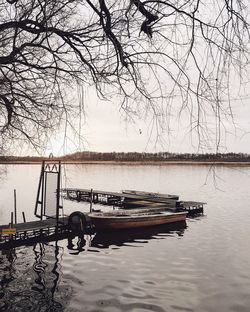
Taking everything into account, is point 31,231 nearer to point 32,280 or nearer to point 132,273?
point 32,280

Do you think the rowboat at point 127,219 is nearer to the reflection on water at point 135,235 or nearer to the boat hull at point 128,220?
the boat hull at point 128,220

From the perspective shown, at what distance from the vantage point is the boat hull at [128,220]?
25.6m

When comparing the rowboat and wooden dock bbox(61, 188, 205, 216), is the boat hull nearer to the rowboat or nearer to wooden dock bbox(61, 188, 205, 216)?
the rowboat

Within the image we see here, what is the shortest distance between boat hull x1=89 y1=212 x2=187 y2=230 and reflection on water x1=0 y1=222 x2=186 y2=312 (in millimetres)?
499

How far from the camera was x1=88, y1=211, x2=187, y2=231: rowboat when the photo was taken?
2564 cm

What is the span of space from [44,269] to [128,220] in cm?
1028

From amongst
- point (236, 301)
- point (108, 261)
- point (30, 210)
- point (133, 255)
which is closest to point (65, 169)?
point (236, 301)

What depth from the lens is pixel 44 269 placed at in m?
17.2

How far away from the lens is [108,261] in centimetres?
1864

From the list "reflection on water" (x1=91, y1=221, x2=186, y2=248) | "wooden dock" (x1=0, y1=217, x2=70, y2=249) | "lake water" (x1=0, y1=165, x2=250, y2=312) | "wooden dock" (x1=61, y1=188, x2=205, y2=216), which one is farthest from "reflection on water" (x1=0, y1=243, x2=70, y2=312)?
"wooden dock" (x1=61, y1=188, x2=205, y2=216)

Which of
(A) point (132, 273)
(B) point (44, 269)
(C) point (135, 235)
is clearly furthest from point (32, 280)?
(C) point (135, 235)

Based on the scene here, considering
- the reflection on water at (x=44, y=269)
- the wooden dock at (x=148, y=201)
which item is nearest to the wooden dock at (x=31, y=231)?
the reflection on water at (x=44, y=269)

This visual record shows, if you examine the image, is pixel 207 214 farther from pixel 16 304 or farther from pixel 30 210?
pixel 16 304

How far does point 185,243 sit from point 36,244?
31.1ft
